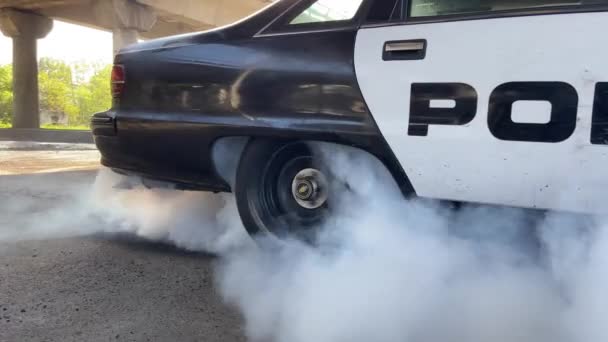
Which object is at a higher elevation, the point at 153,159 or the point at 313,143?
the point at 313,143

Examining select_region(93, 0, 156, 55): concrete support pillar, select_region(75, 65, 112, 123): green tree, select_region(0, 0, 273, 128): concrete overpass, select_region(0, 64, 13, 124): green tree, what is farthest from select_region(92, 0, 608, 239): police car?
select_region(75, 65, 112, 123): green tree

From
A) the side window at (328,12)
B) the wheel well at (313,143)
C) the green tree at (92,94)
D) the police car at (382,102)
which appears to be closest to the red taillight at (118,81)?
the police car at (382,102)

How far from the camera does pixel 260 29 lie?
278 cm

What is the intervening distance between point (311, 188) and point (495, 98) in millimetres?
1040

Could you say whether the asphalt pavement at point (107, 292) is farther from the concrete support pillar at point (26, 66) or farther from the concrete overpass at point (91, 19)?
the concrete support pillar at point (26, 66)

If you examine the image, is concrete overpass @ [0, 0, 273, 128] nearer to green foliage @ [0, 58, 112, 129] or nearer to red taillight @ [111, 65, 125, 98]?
red taillight @ [111, 65, 125, 98]

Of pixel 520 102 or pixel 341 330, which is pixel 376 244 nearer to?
pixel 341 330

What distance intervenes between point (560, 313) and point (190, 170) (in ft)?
6.58

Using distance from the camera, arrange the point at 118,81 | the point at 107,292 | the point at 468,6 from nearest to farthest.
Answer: the point at 468,6
the point at 107,292
the point at 118,81

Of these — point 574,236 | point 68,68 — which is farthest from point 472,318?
point 68,68

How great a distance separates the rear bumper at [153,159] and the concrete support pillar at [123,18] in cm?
1591

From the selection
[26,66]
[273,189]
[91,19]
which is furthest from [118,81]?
[26,66]

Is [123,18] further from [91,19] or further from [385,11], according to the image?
[385,11]

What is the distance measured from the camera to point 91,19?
814 inches
